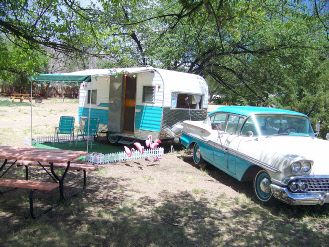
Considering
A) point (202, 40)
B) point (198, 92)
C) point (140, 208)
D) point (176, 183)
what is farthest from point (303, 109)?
point (140, 208)

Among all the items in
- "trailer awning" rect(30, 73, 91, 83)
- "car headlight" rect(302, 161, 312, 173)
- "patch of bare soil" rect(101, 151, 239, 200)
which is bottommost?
"patch of bare soil" rect(101, 151, 239, 200)

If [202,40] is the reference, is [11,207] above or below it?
below

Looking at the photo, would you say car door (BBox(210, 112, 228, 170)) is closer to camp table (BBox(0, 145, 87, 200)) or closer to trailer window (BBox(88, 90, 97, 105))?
camp table (BBox(0, 145, 87, 200))

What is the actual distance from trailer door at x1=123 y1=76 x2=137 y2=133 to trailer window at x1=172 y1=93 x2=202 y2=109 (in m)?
1.56

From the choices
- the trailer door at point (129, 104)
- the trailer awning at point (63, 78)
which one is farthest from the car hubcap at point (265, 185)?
the trailer door at point (129, 104)

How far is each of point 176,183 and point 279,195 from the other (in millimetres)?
2499

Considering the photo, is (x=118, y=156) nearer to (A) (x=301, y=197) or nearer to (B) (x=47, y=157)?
(B) (x=47, y=157)

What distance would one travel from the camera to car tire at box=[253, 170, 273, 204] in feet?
19.6

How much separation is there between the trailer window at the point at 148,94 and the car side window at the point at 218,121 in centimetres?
280

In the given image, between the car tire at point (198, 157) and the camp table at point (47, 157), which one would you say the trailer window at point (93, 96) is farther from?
the camp table at point (47, 157)

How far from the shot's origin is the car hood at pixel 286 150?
18.1 feet

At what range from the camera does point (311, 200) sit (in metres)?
5.38

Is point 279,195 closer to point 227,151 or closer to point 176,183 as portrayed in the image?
point 227,151

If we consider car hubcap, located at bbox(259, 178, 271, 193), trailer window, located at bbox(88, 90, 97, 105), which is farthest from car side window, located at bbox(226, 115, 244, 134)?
trailer window, located at bbox(88, 90, 97, 105)
